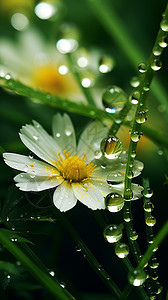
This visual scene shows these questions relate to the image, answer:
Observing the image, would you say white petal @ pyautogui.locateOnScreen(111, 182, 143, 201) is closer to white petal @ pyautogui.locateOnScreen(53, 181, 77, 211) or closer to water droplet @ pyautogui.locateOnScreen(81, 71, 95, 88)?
white petal @ pyautogui.locateOnScreen(53, 181, 77, 211)

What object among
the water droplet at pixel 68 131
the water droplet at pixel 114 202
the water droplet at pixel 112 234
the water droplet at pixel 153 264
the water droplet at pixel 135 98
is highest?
the water droplet at pixel 135 98

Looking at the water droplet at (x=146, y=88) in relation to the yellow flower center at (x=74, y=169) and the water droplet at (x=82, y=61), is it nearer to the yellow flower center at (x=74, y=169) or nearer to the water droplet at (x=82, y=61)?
the yellow flower center at (x=74, y=169)

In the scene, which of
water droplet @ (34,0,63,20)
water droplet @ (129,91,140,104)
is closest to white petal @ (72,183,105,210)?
water droplet @ (129,91,140,104)

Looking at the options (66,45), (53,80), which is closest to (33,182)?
(66,45)

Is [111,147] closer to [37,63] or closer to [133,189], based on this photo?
[133,189]

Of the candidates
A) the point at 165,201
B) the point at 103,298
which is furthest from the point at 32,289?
the point at 165,201

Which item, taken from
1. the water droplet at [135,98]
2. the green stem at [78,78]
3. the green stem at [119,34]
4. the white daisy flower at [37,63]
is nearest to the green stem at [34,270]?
the water droplet at [135,98]
